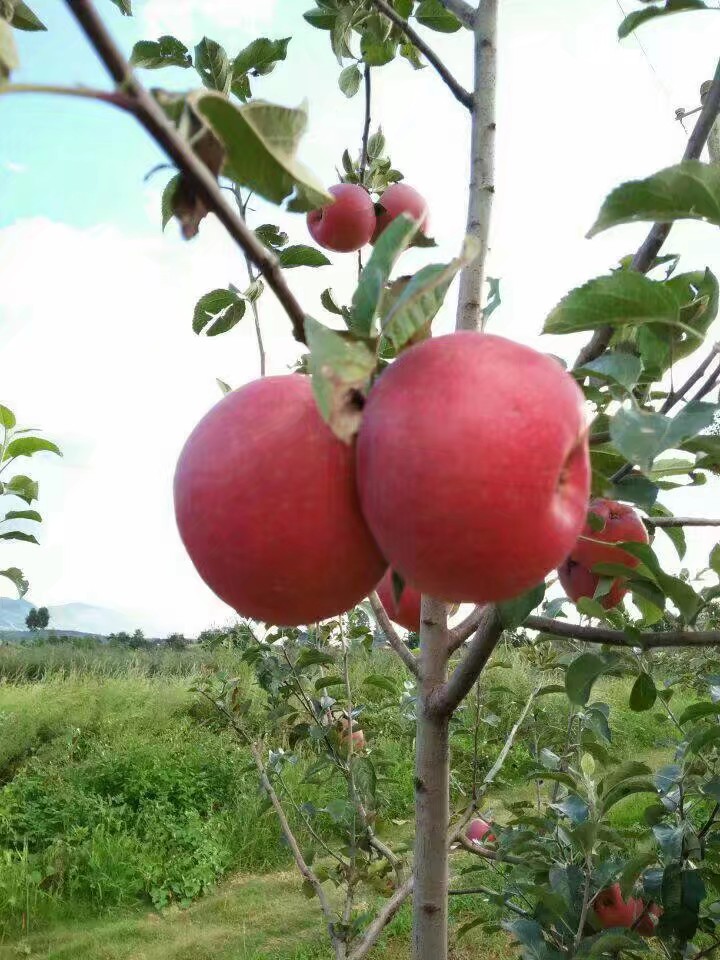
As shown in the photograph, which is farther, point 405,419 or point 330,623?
point 330,623

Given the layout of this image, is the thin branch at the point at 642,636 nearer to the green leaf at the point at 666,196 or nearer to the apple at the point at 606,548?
the apple at the point at 606,548

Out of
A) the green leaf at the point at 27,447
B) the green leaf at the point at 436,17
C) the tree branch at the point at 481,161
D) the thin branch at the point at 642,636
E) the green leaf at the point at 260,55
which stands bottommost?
the thin branch at the point at 642,636

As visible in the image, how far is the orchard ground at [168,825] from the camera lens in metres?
3.45

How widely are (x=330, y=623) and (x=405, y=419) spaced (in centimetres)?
205

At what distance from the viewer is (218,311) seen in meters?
1.15

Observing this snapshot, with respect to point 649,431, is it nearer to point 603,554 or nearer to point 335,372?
point 335,372

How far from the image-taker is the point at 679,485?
98 centimetres

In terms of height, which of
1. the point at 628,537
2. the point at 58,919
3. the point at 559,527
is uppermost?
the point at 628,537

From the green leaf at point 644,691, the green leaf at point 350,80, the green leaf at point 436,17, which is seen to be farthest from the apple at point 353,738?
the green leaf at point 436,17

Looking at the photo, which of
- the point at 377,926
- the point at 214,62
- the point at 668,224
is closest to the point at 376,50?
the point at 214,62

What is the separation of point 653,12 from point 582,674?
0.89 meters

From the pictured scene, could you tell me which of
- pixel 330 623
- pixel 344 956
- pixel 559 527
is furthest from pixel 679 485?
A: pixel 330 623

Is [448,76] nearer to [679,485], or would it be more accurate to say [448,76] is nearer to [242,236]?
[679,485]

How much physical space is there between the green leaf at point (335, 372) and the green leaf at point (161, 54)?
3.45ft
